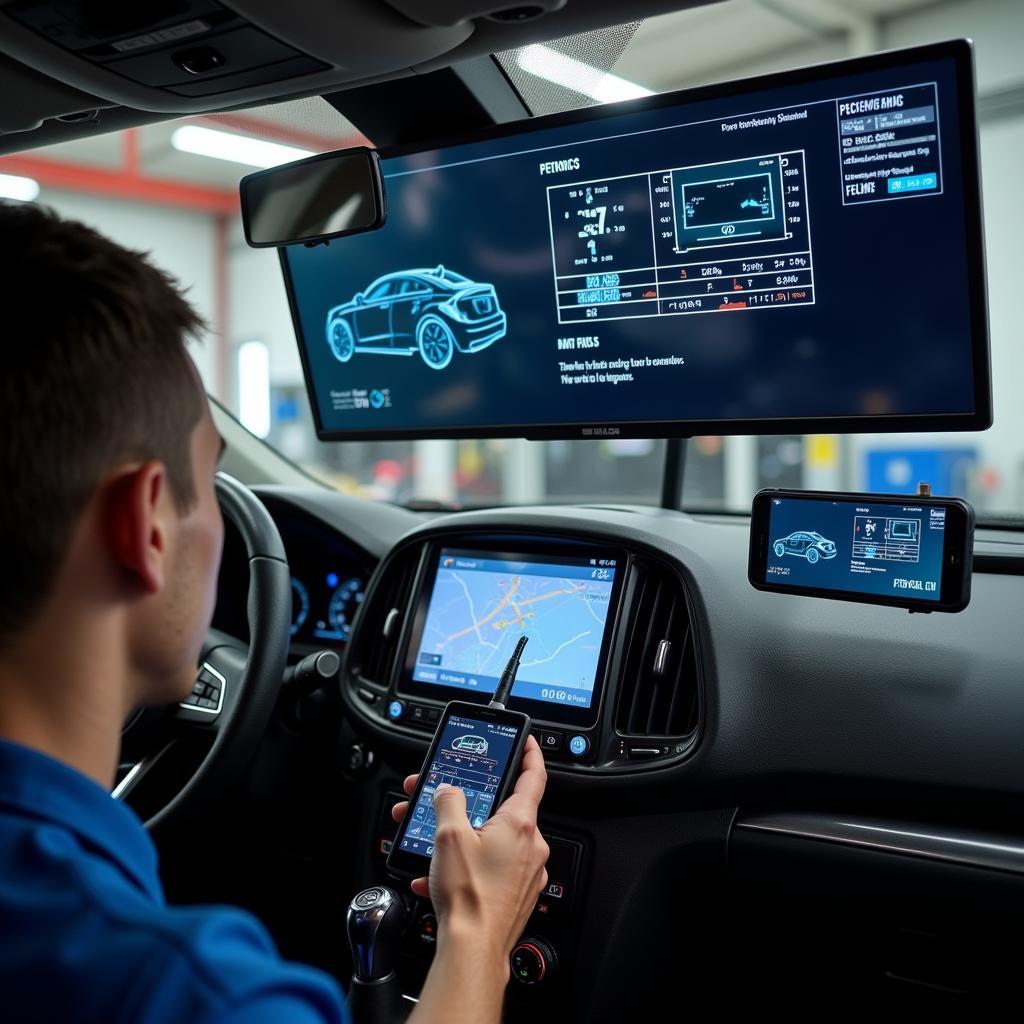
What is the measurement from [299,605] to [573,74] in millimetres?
1184

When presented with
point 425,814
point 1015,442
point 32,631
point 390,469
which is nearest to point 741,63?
point 1015,442

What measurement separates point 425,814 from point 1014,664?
32.4 inches

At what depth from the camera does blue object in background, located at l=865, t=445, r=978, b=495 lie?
7.21m

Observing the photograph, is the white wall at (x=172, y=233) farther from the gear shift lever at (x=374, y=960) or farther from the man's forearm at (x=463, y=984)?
the man's forearm at (x=463, y=984)

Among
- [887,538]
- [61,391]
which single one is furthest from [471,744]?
[61,391]

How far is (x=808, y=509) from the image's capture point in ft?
5.11

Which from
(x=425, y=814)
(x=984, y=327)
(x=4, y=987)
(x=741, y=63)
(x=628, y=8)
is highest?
(x=741, y=63)

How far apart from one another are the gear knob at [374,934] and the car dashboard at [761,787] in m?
0.21

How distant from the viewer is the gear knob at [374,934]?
1.52 m

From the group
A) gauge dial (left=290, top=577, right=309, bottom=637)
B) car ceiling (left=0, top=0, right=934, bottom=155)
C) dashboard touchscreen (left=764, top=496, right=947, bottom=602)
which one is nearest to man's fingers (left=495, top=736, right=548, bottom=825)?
dashboard touchscreen (left=764, top=496, right=947, bottom=602)

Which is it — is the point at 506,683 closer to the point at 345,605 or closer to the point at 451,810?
the point at 451,810

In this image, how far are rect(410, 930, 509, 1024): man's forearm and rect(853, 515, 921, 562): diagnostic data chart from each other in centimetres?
74

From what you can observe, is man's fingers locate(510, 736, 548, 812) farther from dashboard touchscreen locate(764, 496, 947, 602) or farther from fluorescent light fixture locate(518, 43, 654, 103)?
fluorescent light fixture locate(518, 43, 654, 103)

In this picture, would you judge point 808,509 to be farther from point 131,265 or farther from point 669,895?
point 131,265
